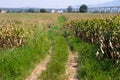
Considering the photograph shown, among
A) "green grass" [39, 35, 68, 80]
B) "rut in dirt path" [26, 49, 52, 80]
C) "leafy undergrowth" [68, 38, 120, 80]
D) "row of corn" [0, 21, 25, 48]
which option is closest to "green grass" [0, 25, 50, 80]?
"rut in dirt path" [26, 49, 52, 80]

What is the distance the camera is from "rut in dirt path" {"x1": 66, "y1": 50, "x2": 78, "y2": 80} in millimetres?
10887

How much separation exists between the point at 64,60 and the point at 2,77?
3.35m

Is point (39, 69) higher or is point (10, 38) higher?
point (10, 38)

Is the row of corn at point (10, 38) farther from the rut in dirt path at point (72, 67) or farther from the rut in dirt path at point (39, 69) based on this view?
the rut in dirt path at point (72, 67)

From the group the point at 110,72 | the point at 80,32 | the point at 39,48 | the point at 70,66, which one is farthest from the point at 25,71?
the point at 80,32

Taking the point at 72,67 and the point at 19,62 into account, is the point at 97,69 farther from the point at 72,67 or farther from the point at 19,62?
the point at 19,62

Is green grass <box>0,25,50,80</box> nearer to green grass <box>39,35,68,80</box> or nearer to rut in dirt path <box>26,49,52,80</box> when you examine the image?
rut in dirt path <box>26,49,52,80</box>

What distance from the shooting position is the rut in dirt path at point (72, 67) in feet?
35.7

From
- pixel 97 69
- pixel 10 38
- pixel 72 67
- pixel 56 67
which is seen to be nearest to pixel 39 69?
pixel 56 67

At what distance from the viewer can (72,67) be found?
1223 cm

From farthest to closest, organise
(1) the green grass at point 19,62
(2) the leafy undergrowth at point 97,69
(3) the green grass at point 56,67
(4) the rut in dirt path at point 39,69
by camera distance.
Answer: (4) the rut in dirt path at point 39,69 → (1) the green grass at point 19,62 → (3) the green grass at point 56,67 → (2) the leafy undergrowth at point 97,69

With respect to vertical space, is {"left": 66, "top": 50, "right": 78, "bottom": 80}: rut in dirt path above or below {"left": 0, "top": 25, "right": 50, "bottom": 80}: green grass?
below

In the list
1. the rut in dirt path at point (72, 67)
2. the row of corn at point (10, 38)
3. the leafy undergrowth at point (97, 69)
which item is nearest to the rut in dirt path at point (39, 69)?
the rut in dirt path at point (72, 67)

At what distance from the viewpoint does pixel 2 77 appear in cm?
1054
